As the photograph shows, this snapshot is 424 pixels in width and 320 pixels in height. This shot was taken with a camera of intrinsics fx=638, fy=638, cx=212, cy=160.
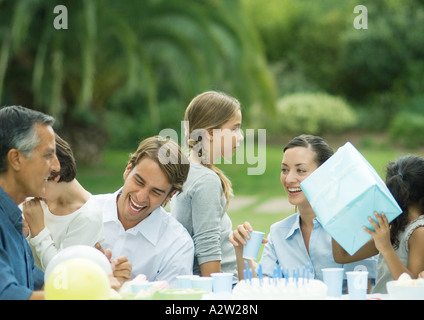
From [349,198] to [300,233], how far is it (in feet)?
2.62

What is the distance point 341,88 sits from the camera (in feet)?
90.4

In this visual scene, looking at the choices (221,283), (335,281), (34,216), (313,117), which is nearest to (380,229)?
(335,281)

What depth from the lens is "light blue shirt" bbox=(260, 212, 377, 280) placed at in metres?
3.19

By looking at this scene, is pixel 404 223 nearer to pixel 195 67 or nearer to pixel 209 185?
pixel 209 185

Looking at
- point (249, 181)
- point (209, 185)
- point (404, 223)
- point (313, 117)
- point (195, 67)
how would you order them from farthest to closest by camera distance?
point (313, 117) → point (249, 181) → point (195, 67) → point (209, 185) → point (404, 223)

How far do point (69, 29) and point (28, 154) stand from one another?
10.1 metres

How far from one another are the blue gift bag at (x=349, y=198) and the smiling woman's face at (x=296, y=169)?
1.64ft

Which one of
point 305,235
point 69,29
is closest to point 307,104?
Answer: point 69,29

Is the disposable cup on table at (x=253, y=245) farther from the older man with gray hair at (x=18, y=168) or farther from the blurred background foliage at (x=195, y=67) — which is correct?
the blurred background foliage at (x=195, y=67)

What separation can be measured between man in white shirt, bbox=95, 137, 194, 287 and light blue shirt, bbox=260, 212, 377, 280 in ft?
1.71

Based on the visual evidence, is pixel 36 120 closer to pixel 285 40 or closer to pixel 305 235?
pixel 305 235

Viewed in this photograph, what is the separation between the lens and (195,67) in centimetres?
1313

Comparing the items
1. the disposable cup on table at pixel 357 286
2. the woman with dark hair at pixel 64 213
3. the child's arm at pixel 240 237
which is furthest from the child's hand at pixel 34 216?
the disposable cup on table at pixel 357 286

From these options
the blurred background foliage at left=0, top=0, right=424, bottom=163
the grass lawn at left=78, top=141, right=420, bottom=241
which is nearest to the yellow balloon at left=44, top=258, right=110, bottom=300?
the blurred background foliage at left=0, top=0, right=424, bottom=163
